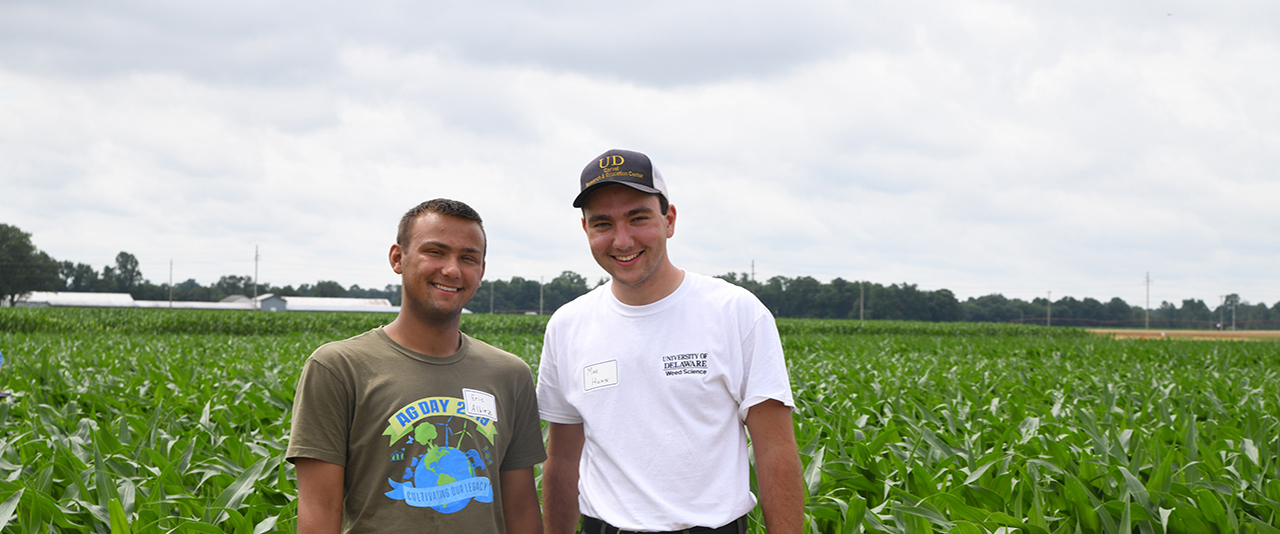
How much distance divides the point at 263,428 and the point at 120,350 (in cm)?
854

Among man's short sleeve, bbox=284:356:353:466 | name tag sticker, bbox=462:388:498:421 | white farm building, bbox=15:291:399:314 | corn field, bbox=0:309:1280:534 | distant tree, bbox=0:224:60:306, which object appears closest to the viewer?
man's short sleeve, bbox=284:356:353:466

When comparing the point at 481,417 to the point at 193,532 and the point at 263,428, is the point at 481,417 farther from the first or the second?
the point at 263,428

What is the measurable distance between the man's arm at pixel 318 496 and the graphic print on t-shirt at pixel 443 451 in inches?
5.1

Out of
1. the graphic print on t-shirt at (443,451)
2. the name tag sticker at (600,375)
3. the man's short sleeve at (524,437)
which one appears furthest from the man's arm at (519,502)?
the name tag sticker at (600,375)

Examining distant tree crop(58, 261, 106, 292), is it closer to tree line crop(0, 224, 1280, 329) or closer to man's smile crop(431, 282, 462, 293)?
tree line crop(0, 224, 1280, 329)

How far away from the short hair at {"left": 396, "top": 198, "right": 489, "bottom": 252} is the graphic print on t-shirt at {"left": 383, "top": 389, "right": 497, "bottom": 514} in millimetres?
443

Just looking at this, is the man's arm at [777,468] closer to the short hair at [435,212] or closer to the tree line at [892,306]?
the short hair at [435,212]

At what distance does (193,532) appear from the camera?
2506mm

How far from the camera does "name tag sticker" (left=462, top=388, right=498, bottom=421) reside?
5.87ft

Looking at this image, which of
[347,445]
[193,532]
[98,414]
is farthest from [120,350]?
[347,445]

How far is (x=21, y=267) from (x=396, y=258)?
9825 centimetres

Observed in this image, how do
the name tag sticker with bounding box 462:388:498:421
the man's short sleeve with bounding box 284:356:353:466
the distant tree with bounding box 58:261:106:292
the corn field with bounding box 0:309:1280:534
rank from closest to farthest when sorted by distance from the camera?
the man's short sleeve with bounding box 284:356:353:466
the name tag sticker with bounding box 462:388:498:421
the corn field with bounding box 0:309:1280:534
the distant tree with bounding box 58:261:106:292

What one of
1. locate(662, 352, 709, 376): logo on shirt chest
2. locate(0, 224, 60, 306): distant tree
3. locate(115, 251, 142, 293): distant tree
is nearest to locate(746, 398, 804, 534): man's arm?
locate(662, 352, 709, 376): logo on shirt chest

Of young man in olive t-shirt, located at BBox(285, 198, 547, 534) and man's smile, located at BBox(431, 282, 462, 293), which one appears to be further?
man's smile, located at BBox(431, 282, 462, 293)
